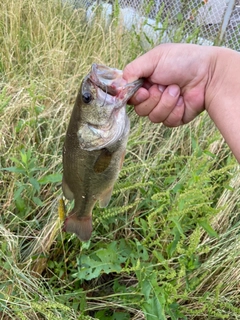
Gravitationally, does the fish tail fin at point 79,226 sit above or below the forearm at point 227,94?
below

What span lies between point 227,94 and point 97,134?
610 mm

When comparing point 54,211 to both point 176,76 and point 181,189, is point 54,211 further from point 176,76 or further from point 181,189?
point 176,76

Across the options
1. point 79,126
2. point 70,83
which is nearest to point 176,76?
point 79,126

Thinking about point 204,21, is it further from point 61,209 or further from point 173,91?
point 61,209

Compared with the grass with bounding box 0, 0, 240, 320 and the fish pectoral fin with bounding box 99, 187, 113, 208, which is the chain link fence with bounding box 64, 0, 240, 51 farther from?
the fish pectoral fin with bounding box 99, 187, 113, 208

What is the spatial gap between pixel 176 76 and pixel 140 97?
0.20 m

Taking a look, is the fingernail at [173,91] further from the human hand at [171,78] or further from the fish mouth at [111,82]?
the fish mouth at [111,82]

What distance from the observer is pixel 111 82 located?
1.56 m

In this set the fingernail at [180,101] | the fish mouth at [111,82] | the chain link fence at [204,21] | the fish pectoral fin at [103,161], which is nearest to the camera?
the fish mouth at [111,82]

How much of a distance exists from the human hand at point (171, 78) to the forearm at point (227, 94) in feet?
0.14

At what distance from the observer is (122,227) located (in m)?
2.33

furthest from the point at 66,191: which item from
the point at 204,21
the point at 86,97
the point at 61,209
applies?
the point at 204,21

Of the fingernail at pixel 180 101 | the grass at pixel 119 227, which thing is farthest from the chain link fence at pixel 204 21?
the fingernail at pixel 180 101

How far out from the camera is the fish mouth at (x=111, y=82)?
1542 millimetres
